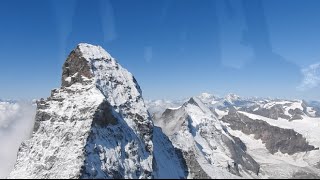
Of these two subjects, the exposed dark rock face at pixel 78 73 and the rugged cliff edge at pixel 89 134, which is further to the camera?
the exposed dark rock face at pixel 78 73

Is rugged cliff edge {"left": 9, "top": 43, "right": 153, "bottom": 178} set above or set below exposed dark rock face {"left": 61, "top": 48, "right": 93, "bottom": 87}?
below

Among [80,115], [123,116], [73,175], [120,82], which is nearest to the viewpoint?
[73,175]

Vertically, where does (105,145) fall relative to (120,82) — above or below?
below

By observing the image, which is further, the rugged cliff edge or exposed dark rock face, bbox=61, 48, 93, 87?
exposed dark rock face, bbox=61, 48, 93, 87

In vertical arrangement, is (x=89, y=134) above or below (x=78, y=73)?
below

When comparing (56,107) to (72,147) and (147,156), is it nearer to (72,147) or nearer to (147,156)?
(72,147)

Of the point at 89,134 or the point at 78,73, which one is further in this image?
the point at 78,73

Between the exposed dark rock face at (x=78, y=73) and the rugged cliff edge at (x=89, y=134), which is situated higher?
the exposed dark rock face at (x=78, y=73)

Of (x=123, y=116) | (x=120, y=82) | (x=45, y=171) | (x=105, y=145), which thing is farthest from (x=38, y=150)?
(x=120, y=82)
